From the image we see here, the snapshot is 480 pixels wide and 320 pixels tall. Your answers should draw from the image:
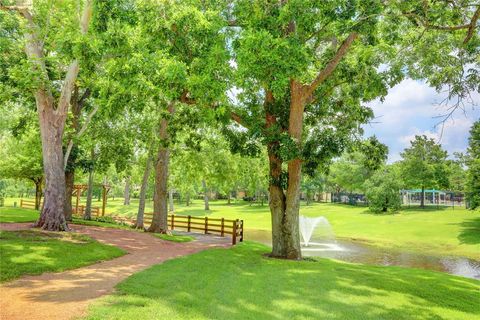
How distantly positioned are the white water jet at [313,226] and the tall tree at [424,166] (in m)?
15.9

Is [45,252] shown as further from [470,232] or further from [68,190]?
[470,232]

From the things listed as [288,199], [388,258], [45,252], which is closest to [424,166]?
[388,258]

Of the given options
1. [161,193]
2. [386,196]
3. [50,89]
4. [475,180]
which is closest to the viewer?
[50,89]

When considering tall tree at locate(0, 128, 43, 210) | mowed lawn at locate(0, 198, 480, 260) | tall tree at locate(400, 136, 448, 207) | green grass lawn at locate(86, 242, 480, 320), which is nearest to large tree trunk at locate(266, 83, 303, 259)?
green grass lawn at locate(86, 242, 480, 320)

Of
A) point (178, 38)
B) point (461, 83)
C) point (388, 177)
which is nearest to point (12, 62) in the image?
point (178, 38)

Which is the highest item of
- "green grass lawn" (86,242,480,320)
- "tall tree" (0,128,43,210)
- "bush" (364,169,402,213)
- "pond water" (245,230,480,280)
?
"tall tree" (0,128,43,210)

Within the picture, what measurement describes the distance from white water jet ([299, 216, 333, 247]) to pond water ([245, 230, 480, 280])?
15.3ft

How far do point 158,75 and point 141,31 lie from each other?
305cm

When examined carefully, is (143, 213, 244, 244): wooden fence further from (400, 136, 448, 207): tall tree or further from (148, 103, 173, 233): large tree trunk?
(400, 136, 448, 207): tall tree

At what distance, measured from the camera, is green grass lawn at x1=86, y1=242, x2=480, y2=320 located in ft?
28.6

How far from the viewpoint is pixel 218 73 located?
14.6 m

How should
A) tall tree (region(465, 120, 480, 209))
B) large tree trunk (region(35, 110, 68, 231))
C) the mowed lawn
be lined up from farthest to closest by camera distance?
1. tall tree (region(465, 120, 480, 209))
2. the mowed lawn
3. large tree trunk (region(35, 110, 68, 231))

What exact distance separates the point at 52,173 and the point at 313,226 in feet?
95.8

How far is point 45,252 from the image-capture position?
1397cm
